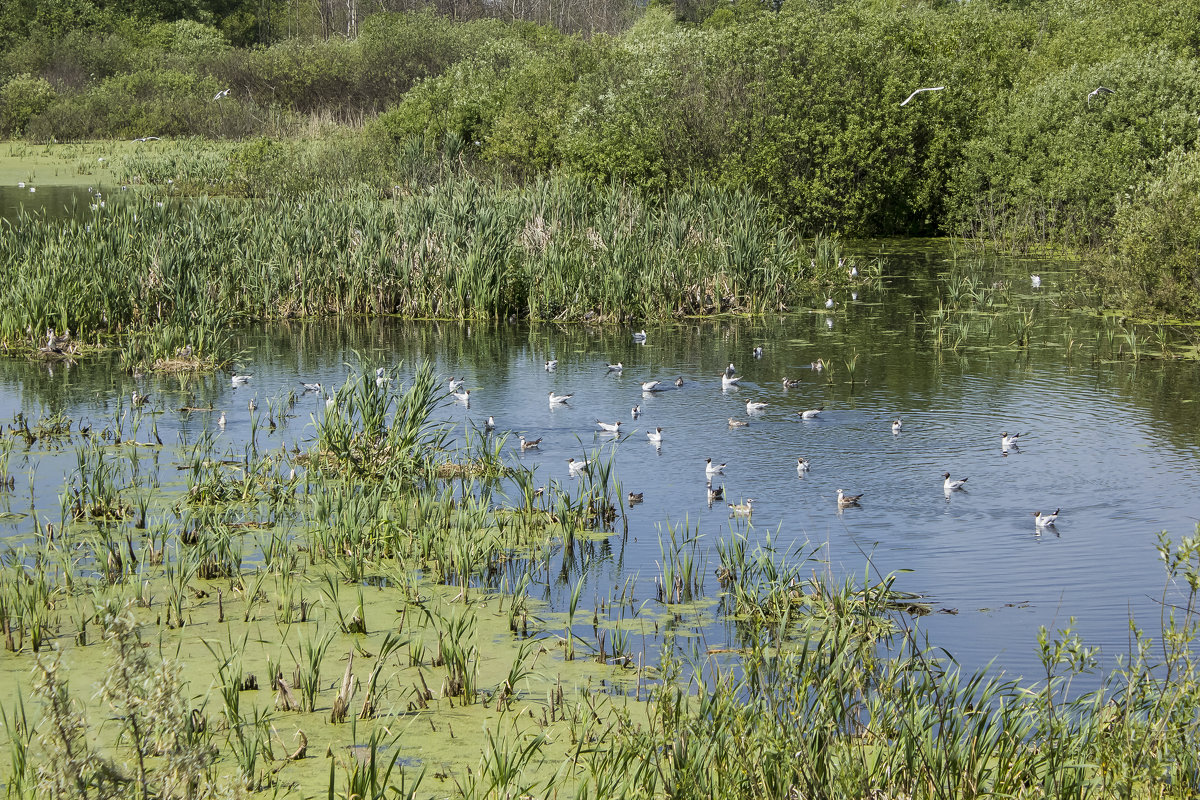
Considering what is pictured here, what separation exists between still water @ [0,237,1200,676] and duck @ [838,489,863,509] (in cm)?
7

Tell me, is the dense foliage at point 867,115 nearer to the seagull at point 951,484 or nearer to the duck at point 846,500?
the seagull at point 951,484

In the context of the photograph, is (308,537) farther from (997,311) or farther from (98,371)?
(997,311)

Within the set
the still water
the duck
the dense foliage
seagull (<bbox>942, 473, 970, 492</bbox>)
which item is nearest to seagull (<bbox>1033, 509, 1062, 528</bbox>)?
the still water

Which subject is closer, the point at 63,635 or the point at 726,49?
the point at 63,635

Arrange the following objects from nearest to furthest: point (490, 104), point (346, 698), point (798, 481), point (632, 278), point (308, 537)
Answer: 1. point (346, 698)
2. point (308, 537)
3. point (798, 481)
4. point (632, 278)
5. point (490, 104)

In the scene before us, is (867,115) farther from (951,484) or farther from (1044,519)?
(1044,519)

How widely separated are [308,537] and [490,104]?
2665 centimetres

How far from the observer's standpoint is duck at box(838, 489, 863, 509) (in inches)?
388

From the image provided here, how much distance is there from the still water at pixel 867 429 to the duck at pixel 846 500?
0.07 meters

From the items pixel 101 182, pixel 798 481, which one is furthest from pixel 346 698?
pixel 101 182

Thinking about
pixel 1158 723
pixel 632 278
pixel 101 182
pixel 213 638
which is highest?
pixel 101 182

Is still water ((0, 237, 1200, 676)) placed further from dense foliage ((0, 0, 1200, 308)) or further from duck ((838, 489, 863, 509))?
dense foliage ((0, 0, 1200, 308))

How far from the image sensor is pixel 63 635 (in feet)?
23.6

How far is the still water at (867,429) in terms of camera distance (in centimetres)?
844
